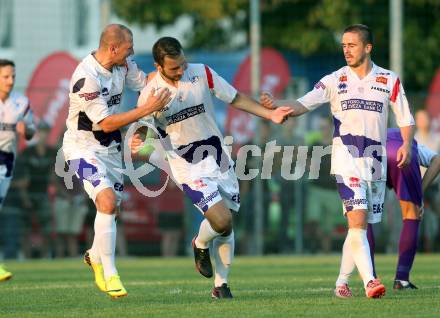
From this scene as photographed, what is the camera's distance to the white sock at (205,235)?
34.8 ft

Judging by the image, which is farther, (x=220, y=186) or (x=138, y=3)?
(x=138, y=3)

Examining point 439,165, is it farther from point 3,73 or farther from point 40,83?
point 40,83

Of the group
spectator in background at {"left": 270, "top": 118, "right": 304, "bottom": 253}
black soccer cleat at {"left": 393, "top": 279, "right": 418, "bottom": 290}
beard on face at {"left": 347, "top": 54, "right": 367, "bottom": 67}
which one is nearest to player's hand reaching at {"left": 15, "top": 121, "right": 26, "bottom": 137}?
black soccer cleat at {"left": 393, "top": 279, "right": 418, "bottom": 290}

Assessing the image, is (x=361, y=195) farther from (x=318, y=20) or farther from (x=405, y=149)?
(x=318, y=20)

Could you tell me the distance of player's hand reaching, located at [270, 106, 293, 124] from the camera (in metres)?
10.4

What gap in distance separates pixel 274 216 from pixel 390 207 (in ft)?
6.08

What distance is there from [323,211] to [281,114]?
33.6ft

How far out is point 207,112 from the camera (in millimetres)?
10695

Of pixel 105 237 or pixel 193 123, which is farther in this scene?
pixel 193 123

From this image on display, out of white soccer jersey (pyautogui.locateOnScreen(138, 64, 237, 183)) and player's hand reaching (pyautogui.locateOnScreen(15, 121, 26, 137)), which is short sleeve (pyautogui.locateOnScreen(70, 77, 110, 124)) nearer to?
white soccer jersey (pyautogui.locateOnScreen(138, 64, 237, 183))

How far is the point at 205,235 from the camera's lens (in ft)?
35.0

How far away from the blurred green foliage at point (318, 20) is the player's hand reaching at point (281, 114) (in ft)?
55.6

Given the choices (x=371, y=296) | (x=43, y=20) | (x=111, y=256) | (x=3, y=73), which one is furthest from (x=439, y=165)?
(x=43, y=20)

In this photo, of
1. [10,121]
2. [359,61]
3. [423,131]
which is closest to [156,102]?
[359,61]
